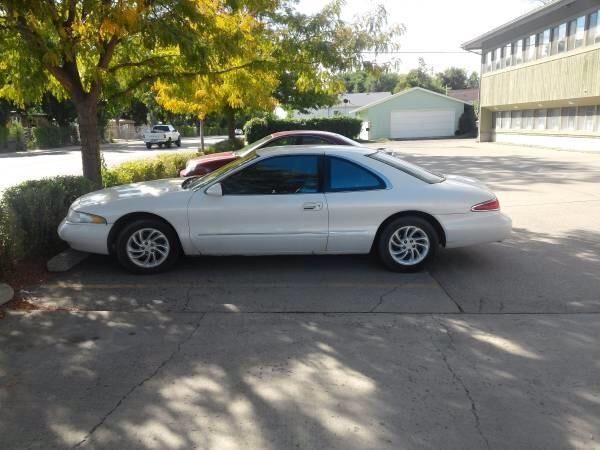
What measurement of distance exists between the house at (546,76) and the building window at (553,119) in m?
0.05

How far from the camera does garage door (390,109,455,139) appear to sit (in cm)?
5006

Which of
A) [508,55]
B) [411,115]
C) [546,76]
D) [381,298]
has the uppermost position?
[508,55]

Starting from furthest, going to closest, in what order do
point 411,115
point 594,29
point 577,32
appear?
1. point 411,115
2. point 577,32
3. point 594,29

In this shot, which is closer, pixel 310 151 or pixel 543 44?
pixel 310 151

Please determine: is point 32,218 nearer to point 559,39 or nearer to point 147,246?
point 147,246

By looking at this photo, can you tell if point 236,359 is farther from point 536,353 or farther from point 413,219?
point 413,219

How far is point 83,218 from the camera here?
604cm

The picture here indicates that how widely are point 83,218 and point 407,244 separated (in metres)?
3.60

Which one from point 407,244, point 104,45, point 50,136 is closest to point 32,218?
point 104,45

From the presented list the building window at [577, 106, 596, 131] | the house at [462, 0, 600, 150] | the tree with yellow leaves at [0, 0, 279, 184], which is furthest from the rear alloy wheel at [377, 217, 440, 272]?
the building window at [577, 106, 596, 131]

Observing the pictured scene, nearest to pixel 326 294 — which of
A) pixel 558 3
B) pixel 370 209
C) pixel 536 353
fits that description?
pixel 370 209

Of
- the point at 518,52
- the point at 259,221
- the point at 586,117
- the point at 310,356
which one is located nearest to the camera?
the point at 310,356

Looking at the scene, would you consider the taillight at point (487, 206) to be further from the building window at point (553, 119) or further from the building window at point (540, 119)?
the building window at point (540, 119)

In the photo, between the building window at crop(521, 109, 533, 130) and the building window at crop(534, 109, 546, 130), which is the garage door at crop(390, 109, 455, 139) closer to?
the building window at crop(521, 109, 533, 130)
